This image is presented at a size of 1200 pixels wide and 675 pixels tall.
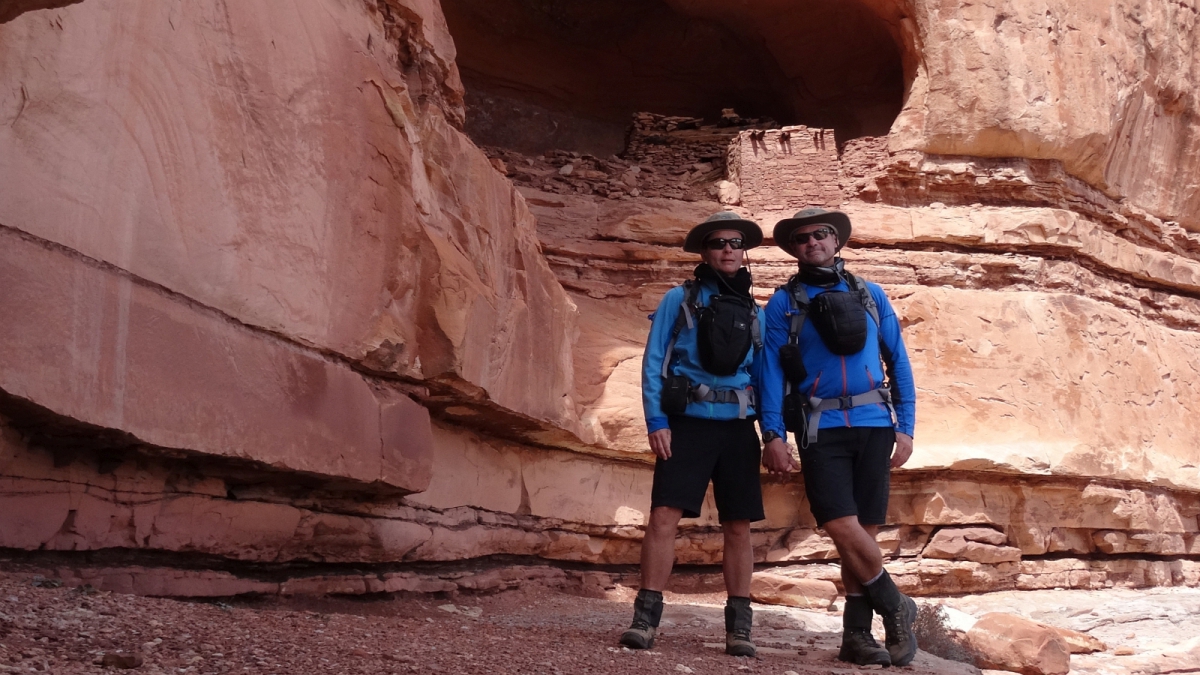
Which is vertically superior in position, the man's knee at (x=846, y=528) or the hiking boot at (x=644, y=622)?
the man's knee at (x=846, y=528)

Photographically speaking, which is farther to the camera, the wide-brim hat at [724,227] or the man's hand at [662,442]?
the wide-brim hat at [724,227]

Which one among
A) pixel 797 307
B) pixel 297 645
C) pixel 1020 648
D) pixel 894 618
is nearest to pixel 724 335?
pixel 797 307

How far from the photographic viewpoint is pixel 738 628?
3.72 m

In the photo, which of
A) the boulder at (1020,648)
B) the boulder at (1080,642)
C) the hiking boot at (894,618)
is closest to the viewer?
the hiking boot at (894,618)

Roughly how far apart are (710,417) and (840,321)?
1.95ft

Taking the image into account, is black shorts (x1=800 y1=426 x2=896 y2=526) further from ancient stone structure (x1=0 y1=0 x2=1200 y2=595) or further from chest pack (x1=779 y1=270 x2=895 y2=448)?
ancient stone structure (x1=0 y1=0 x2=1200 y2=595)

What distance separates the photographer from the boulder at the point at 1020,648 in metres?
4.47

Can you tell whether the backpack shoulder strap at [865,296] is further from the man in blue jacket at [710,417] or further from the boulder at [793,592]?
the boulder at [793,592]

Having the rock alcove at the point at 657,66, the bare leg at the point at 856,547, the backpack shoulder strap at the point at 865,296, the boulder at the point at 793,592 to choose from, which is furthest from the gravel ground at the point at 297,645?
the rock alcove at the point at 657,66

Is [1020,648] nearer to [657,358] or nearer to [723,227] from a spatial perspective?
[657,358]

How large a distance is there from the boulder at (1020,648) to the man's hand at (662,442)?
1.89m

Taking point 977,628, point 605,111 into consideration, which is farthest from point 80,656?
point 605,111

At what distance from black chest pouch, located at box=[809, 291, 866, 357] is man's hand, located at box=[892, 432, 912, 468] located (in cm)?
38

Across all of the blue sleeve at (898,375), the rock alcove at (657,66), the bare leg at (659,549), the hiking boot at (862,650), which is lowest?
the hiking boot at (862,650)
